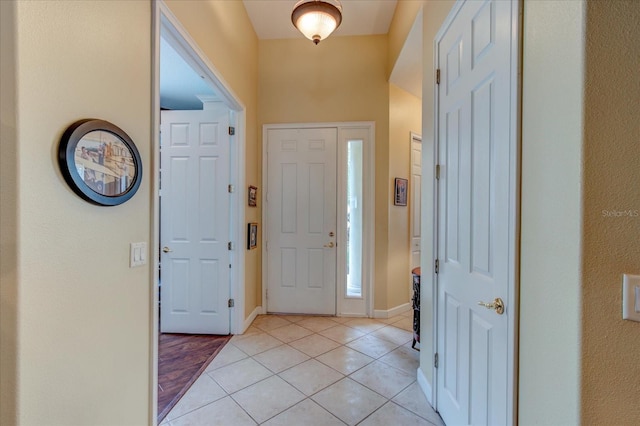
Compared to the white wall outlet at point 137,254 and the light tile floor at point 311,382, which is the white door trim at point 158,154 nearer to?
the white wall outlet at point 137,254

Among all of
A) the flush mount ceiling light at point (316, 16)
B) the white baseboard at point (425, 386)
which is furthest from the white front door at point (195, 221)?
the white baseboard at point (425, 386)

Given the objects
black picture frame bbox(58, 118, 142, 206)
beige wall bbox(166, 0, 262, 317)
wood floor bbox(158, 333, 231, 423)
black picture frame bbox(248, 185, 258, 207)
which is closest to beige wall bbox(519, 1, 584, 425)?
black picture frame bbox(58, 118, 142, 206)

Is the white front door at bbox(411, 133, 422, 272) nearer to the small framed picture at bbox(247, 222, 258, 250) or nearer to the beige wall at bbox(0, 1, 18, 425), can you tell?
the small framed picture at bbox(247, 222, 258, 250)

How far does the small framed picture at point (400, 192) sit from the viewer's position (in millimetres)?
3584

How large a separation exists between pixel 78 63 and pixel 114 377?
4.37ft

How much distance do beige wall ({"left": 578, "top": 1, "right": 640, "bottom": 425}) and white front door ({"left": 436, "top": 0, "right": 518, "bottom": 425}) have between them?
0.32 metres

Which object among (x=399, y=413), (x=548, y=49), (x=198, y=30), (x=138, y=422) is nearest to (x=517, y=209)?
(x=548, y=49)

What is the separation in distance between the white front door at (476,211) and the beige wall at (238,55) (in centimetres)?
167

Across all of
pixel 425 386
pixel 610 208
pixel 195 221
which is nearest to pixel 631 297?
pixel 610 208

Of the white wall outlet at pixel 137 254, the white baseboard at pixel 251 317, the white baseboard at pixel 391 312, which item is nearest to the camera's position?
the white wall outlet at pixel 137 254

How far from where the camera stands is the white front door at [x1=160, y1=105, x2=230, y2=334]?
9.82ft

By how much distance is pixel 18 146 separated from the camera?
892 millimetres

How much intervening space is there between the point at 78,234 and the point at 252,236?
223cm

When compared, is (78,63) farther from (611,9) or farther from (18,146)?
(611,9)
